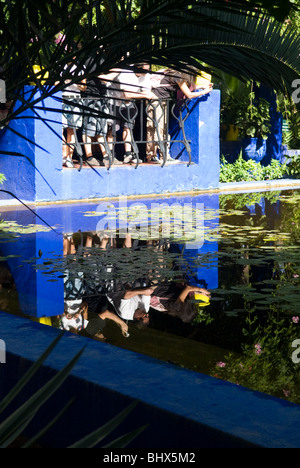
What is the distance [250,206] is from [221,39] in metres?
6.53

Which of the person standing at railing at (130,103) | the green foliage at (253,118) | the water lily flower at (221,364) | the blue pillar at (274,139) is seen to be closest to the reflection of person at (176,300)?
the water lily flower at (221,364)

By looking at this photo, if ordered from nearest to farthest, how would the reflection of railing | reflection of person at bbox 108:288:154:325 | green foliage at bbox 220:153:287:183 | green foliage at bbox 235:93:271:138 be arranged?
reflection of person at bbox 108:288:154:325 < the reflection of railing < green foliage at bbox 220:153:287:183 < green foliage at bbox 235:93:271:138

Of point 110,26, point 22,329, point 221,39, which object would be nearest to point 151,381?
point 22,329

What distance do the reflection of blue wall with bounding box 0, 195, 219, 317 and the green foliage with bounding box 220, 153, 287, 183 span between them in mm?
1959

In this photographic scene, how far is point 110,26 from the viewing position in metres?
3.10

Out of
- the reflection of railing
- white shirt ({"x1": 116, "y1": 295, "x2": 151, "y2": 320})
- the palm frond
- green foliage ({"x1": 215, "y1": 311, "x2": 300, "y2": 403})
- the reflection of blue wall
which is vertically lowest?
green foliage ({"x1": 215, "y1": 311, "x2": 300, "y2": 403})

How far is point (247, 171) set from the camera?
46.2ft

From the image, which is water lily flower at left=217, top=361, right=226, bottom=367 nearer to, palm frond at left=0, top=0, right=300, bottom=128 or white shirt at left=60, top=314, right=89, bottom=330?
white shirt at left=60, top=314, right=89, bottom=330

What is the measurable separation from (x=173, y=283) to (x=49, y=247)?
181 centimetres

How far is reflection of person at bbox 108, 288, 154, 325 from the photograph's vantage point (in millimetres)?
5180

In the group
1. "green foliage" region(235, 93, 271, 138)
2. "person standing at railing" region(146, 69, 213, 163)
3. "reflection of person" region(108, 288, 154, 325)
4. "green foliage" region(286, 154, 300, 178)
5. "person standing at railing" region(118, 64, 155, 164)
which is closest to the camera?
"reflection of person" region(108, 288, 154, 325)

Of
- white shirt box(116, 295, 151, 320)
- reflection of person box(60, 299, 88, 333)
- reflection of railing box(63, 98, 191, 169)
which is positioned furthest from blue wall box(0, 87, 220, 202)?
reflection of person box(60, 299, 88, 333)

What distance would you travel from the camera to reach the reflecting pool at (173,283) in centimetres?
435

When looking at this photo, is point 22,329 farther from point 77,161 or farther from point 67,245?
point 77,161
